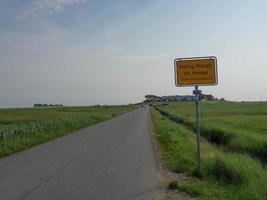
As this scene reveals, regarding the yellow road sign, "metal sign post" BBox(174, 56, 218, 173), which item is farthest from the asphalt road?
the yellow road sign

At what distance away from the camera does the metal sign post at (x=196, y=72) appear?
11.8m

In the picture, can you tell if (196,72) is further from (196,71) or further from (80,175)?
(80,175)

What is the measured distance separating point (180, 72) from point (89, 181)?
360 centimetres

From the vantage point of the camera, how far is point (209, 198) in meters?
9.23

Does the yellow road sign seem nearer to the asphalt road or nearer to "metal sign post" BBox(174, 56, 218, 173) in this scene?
"metal sign post" BBox(174, 56, 218, 173)

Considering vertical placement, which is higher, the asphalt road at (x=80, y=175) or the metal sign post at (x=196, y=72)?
the metal sign post at (x=196, y=72)

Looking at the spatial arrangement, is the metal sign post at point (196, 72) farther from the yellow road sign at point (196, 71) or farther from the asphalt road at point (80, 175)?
the asphalt road at point (80, 175)

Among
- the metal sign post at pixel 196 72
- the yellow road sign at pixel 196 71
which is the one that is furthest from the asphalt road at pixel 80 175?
the yellow road sign at pixel 196 71

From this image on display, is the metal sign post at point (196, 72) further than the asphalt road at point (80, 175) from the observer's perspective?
Yes

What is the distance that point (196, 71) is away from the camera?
11922 millimetres

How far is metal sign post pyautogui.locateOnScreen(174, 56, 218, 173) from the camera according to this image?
11.8 meters

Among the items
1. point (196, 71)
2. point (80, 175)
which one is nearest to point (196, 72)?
point (196, 71)

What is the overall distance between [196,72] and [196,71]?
0.03 metres

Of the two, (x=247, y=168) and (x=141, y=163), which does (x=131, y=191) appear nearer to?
(x=247, y=168)
